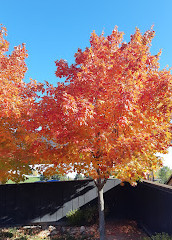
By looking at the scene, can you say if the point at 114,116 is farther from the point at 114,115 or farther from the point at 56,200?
the point at 56,200

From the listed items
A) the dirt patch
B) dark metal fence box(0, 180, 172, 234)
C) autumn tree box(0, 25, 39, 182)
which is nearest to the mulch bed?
the dirt patch

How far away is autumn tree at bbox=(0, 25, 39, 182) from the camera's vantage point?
7301 millimetres

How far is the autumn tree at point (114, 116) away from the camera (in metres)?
6.28

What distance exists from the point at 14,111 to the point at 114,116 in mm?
3306

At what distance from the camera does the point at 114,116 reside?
6625mm

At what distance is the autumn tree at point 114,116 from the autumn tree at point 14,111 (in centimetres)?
86

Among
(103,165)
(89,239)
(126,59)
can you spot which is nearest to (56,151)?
(103,165)

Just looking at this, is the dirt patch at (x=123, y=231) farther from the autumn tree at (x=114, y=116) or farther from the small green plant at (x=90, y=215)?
the autumn tree at (x=114, y=116)

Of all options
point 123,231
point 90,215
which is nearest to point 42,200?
point 90,215

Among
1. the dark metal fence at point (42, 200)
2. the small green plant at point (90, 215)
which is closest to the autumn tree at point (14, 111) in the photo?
the dark metal fence at point (42, 200)

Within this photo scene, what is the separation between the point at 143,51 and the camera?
7.58m

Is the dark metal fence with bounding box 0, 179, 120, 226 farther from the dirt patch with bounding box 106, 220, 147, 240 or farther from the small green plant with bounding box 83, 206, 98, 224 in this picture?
the dirt patch with bounding box 106, 220, 147, 240

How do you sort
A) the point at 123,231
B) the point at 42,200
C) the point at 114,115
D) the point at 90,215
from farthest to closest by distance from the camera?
the point at 42,200 → the point at 90,215 → the point at 123,231 → the point at 114,115

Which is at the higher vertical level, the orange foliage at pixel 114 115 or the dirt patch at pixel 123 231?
the orange foliage at pixel 114 115
